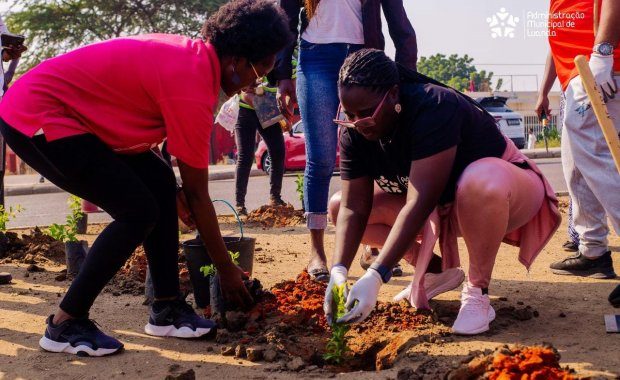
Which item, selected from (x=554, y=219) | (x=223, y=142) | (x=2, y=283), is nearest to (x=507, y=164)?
(x=554, y=219)

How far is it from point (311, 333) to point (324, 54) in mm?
1878

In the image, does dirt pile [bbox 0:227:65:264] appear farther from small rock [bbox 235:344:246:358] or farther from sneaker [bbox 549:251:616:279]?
sneaker [bbox 549:251:616:279]

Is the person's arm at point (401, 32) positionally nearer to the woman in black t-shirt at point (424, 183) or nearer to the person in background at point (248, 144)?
the woman in black t-shirt at point (424, 183)

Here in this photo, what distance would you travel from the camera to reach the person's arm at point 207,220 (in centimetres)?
332

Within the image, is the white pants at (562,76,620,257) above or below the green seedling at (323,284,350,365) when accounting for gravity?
above

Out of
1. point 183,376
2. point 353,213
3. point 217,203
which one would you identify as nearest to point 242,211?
point 217,203

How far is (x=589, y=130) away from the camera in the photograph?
4516mm

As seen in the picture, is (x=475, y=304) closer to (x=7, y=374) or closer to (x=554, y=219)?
(x=554, y=219)

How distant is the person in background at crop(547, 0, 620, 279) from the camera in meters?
4.26

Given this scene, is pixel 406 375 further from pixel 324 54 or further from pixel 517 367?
Result: pixel 324 54

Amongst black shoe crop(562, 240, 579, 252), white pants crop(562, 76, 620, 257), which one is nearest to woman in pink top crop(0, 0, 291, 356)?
white pants crop(562, 76, 620, 257)

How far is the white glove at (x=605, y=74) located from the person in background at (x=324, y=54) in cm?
110

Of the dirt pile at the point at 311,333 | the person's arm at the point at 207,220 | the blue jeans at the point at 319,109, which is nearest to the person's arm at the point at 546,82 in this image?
the blue jeans at the point at 319,109

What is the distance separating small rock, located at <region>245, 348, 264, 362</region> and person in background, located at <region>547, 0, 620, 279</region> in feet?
6.98
